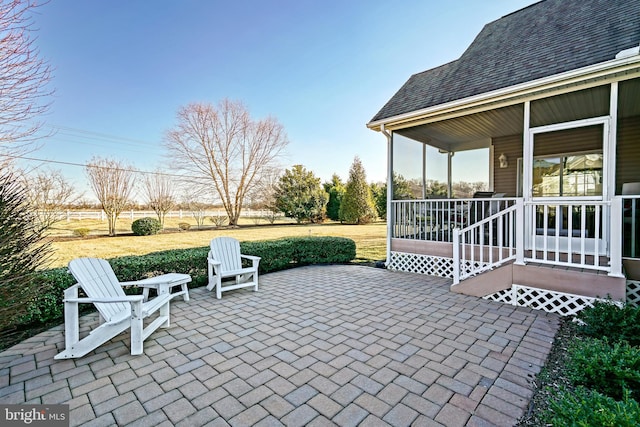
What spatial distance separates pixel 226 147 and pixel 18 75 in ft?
56.4

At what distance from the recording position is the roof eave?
3879 millimetres

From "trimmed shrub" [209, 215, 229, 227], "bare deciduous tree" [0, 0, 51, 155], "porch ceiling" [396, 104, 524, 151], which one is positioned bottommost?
"trimmed shrub" [209, 215, 229, 227]

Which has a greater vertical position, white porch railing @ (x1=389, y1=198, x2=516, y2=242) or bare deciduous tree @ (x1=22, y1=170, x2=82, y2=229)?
bare deciduous tree @ (x1=22, y1=170, x2=82, y2=229)

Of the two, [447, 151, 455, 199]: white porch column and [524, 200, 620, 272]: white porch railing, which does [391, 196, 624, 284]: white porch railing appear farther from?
[447, 151, 455, 199]: white porch column

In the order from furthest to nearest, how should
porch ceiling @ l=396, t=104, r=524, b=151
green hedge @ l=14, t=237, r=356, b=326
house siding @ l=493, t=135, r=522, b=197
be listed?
house siding @ l=493, t=135, r=522, b=197
porch ceiling @ l=396, t=104, r=524, b=151
green hedge @ l=14, t=237, r=356, b=326

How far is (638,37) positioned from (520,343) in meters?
4.88

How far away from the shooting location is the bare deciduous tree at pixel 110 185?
13.0 metres

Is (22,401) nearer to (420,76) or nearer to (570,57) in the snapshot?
(570,57)

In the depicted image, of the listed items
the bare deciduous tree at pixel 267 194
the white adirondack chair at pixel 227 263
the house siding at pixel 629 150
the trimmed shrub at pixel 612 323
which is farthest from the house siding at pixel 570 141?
the bare deciduous tree at pixel 267 194

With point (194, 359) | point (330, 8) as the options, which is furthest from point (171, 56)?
point (194, 359)

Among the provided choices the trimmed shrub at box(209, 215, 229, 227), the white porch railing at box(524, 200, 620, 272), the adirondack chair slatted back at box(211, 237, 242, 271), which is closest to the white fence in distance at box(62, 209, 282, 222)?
the trimmed shrub at box(209, 215, 229, 227)

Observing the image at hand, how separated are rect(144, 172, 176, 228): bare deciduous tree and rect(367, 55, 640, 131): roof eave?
12897mm

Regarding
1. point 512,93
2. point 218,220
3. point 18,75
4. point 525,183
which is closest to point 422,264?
point 525,183

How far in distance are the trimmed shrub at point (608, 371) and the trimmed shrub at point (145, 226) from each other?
48.1ft
